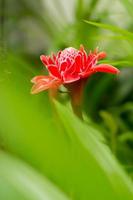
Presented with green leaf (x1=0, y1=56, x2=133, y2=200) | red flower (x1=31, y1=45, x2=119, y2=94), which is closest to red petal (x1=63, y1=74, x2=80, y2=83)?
red flower (x1=31, y1=45, x2=119, y2=94)

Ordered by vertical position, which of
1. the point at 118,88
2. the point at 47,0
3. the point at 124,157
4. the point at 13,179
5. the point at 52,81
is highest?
the point at 47,0

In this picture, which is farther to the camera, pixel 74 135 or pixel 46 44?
pixel 46 44

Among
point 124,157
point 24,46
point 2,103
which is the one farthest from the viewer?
point 24,46

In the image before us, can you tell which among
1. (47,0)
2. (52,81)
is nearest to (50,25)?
(47,0)

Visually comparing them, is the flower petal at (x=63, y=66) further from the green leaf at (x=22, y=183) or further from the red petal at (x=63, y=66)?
the green leaf at (x=22, y=183)

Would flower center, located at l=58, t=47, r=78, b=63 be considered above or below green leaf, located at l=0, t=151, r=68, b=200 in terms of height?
above

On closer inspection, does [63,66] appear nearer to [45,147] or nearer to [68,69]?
[68,69]

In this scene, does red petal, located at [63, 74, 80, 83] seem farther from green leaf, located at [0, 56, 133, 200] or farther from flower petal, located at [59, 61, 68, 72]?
green leaf, located at [0, 56, 133, 200]

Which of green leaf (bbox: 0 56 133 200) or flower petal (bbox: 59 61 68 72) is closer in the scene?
green leaf (bbox: 0 56 133 200)

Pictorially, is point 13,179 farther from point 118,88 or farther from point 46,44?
point 46,44
